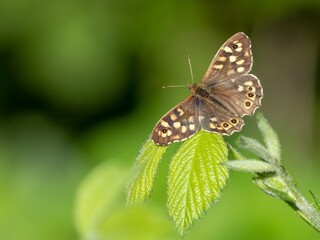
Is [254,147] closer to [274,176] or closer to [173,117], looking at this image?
[274,176]

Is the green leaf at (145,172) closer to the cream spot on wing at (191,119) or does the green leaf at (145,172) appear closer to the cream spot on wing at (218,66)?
the cream spot on wing at (191,119)

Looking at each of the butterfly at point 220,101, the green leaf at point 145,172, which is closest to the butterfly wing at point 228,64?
the butterfly at point 220,101

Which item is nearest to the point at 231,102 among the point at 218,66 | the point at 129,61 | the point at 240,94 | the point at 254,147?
the point at 240,94

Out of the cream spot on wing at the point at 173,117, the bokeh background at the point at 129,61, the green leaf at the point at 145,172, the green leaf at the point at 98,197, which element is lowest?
the green leaf at the point at 98,197

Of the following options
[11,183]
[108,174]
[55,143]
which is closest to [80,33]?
[55,143]

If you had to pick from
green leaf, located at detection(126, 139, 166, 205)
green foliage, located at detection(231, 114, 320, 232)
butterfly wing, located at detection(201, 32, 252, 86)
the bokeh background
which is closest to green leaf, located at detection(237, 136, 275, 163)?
green foliage, located at detection(231, 114, 320, 232)

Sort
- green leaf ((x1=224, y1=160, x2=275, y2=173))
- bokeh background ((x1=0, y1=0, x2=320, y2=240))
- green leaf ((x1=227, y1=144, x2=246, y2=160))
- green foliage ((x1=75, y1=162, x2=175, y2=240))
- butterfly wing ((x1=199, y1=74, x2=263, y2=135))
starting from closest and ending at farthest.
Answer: green foliage ((x1=75, y1=162, x2=175, y2=240))
green leaf ((x1=224, y1=160, x2=275, y2=173))
green leaf ((x1=227, y1=144, x2=246, y2=160))
butterfly wing ((x1=199, y1=74, x2=263, y2=135))
bokeh background ((x1=0, y1=0, x2=320, y2=240))

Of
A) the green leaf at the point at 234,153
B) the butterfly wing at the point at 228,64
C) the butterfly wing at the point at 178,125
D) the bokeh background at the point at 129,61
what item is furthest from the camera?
the bokeh background at the point at 129,61

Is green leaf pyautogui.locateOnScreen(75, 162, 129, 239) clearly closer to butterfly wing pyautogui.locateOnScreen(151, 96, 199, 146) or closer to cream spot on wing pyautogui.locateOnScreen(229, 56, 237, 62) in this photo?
butterfly wing pyautogui.locateOnScreen(151, 96, 199, 146)
